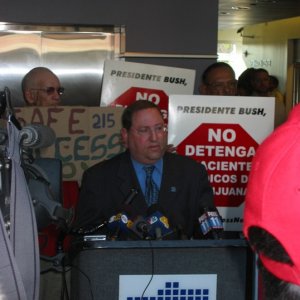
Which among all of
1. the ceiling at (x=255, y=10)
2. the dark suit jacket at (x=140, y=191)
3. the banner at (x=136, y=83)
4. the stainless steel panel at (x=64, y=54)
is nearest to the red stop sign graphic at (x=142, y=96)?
the banner at (x=136, y=83)

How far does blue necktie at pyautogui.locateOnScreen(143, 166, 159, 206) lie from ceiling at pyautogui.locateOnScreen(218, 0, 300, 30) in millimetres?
8398

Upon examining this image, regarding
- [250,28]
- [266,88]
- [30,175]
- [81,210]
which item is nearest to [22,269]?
[30,175]

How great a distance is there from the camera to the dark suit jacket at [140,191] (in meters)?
3.60

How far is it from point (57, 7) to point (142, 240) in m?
5.50

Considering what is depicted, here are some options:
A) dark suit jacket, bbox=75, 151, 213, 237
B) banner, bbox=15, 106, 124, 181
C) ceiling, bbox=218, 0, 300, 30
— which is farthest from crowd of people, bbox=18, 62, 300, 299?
ceiling, bbox=218, 0, 300, 30

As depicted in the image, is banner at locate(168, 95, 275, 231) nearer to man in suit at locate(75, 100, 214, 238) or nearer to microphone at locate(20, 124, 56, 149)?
man in suit at locate(75, 100, 214, 238)

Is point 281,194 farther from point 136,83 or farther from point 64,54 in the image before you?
point 64,54

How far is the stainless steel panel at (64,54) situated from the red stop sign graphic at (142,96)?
2464 millimetres

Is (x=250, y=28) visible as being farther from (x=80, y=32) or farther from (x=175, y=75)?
(x=175, y=75)

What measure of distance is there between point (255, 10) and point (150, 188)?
10.4 meters

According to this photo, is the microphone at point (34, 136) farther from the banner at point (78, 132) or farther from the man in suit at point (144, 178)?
the banner at point (78, 132)

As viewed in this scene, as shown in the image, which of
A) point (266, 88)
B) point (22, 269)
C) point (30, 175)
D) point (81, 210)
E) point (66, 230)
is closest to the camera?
point (22, 269)

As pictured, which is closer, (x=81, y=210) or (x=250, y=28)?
A: (x=81, y=210)

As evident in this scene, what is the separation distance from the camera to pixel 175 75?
5.29 meters
